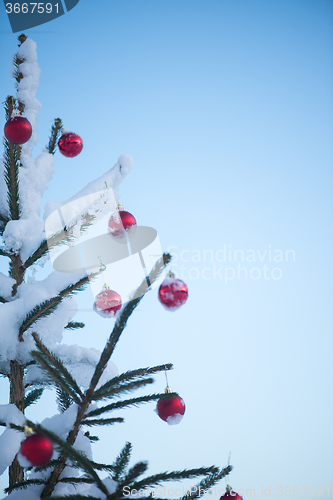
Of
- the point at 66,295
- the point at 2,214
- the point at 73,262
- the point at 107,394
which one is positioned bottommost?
the point at 107,394

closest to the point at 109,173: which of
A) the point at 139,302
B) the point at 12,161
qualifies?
the point at 12,161

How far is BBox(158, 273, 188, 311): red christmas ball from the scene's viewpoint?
4.27 feet

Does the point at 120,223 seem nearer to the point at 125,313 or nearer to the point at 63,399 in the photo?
Answer: the point at 125,313

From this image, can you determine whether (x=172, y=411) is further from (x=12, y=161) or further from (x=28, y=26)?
(x=28, y=26)

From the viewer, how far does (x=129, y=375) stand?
1.25m

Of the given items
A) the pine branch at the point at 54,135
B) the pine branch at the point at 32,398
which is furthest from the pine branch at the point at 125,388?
the pine branch at the point at 54,135

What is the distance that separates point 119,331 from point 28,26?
2.93 metres

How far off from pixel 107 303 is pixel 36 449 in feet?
2.35

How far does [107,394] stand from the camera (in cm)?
122

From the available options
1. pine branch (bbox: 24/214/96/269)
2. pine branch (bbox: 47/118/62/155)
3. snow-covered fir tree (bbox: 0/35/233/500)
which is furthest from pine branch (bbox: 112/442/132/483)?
pine branch (bbox: 47/118/62/155)

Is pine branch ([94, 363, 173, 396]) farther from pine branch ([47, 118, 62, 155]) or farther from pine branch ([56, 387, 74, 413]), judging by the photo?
pine branch ([47, 118, 62, 155])

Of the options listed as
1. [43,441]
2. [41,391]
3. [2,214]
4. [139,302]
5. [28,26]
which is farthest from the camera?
[28,26]

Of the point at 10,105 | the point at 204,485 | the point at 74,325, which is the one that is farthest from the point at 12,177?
the point at 204,485

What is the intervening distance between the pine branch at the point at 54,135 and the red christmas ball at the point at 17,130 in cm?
57
